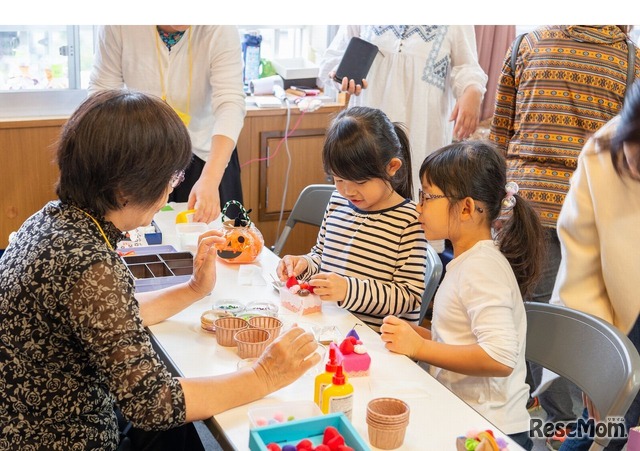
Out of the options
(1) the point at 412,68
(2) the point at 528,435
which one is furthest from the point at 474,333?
(1) the point at 412,68

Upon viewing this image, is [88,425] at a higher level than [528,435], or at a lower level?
higher

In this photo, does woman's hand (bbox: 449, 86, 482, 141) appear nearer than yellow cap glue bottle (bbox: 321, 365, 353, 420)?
No

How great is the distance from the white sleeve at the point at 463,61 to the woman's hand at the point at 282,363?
1.87m

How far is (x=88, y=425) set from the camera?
1.43m

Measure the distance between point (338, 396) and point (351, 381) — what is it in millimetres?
186

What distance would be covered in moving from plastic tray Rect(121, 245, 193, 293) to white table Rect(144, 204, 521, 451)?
15 cm

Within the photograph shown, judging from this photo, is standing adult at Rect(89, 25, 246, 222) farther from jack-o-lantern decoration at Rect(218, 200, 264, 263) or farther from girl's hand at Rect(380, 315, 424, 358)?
girl's hand at Rect(380, 315, 424, 358)

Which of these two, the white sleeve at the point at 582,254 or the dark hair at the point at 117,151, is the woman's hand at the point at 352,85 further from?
the dark hair at the point at 117,151

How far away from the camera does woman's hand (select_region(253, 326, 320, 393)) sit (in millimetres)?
1445

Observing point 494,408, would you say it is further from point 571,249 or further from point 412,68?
point 412,68

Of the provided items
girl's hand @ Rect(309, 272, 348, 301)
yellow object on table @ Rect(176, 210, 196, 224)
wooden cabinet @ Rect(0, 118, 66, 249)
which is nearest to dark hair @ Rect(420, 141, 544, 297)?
girl's hand @ Rect(309, 272, 348, 301)

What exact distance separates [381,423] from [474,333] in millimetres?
439

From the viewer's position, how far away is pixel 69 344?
4.48 feet

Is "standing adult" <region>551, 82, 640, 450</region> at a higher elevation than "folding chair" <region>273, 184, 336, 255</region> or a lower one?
higher
